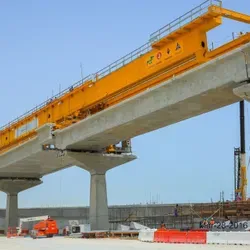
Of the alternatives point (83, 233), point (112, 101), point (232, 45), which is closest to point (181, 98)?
point (232, 45)

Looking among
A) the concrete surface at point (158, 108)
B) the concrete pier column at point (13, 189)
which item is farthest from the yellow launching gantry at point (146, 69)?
the concrete pier column at point (13, 189)

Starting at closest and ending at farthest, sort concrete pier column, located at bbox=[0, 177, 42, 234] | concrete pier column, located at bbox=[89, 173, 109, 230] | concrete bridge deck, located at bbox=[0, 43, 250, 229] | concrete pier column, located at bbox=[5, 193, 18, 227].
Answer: concrete bridge deck, located at bbox=[0, 43, 250, 229]
concrete pier column, located at bbox=[89, 173, 109, 230]
concrete pier column, located at bbox=[0, 177, 42, 234]
concrete pier column, located at bbox=[5, 193, 18, 227]

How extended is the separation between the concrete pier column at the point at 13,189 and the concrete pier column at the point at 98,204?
761 inches

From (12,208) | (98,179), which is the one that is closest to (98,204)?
(98,179)

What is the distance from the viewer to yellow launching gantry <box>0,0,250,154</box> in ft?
77.1

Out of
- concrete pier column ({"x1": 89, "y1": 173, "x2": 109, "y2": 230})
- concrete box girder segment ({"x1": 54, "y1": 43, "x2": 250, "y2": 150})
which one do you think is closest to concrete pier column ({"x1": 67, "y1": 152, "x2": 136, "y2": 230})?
concrete pier column ({"x1": 89, "y1": 173, "x2": 109, "y2": 230})

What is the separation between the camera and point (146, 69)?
27.1 meters

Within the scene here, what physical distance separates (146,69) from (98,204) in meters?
A: 13.5

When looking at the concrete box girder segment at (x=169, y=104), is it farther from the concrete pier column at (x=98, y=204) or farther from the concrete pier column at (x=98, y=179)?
the concrete pier column at (x=98, y=204)

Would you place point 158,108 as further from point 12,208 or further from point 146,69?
point 12,208

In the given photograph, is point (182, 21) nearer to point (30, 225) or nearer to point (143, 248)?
point (143, 248)

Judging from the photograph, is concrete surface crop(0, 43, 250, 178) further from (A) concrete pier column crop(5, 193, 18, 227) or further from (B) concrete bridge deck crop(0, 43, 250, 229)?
(A) concrete pier column crop(5, 193, 18, 227)

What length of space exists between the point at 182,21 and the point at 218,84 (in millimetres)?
4499

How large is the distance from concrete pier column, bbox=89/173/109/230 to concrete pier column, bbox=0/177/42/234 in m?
19.3
